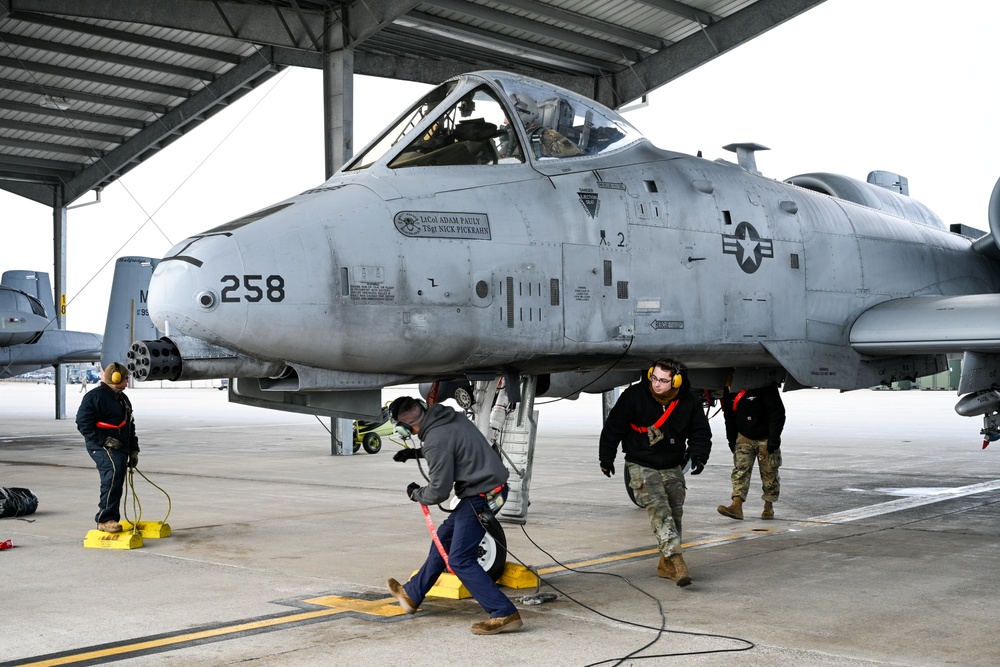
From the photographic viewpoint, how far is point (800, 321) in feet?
28.0

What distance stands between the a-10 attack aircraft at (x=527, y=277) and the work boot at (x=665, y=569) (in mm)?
1506

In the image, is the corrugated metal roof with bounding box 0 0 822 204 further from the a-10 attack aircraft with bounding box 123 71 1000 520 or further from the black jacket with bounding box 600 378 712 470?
the black jacket with bounding box 600 378 712 470

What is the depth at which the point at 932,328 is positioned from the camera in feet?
28.2

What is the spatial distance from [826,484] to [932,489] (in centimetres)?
143

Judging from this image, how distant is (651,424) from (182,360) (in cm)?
326

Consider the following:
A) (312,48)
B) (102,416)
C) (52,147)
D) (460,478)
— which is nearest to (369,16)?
(312,48)

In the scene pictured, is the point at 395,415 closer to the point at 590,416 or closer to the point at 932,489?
the point at 932,489

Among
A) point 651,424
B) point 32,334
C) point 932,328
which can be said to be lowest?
point 651,424

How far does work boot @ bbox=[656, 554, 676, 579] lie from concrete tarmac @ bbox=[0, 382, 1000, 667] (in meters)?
0.10

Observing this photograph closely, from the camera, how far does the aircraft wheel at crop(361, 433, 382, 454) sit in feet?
68.1

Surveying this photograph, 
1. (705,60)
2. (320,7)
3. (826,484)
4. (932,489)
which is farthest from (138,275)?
(932,489)

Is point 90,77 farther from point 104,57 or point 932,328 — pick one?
point 932,328

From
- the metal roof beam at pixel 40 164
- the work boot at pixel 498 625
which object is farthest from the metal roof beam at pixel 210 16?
the work boot at pixel 498 625

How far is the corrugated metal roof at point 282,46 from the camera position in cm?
1894
